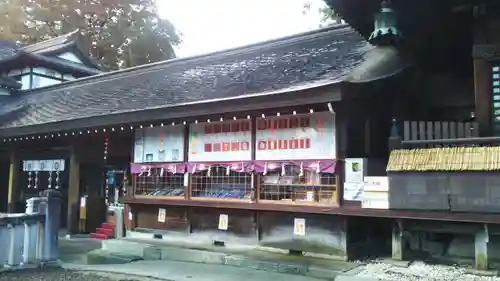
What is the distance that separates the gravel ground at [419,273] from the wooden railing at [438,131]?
2.08m

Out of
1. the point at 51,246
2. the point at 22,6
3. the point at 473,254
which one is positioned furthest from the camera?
the point at 22,6

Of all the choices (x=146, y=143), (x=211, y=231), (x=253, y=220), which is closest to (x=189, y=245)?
(x=211, y=231)

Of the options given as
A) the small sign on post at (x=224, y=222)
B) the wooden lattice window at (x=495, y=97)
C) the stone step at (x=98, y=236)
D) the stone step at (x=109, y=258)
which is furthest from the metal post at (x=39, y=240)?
the wooden lattice window at (x=495, y=97)

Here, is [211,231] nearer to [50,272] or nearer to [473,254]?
[50,272]

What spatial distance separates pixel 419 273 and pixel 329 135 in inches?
109

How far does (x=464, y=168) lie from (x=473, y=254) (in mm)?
1898

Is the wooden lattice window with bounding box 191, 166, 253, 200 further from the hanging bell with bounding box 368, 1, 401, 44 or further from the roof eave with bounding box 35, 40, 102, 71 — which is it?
the roof eave with bounding box 35, 40, 102, 71

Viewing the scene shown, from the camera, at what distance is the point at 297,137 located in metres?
8.52

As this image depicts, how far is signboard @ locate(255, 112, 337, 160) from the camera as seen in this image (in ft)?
26.7

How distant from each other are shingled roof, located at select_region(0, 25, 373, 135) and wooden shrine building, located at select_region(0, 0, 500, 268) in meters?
0.08

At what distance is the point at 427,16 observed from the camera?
780 centimetres

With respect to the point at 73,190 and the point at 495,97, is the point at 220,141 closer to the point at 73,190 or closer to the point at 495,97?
the point at 495,97

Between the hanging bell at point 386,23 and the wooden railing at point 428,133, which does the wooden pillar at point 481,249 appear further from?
the hanging bell at point 386,23

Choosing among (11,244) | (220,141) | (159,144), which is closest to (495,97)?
(220,141)
